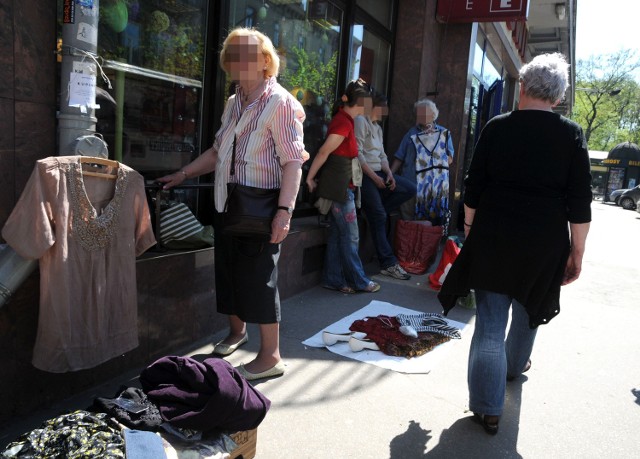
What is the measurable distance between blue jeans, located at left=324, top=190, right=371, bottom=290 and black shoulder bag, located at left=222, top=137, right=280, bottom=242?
6.49ft

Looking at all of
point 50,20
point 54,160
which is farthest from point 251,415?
point 50,20

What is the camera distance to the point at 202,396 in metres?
2.02

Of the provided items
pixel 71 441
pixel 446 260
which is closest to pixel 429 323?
pixel 446 260

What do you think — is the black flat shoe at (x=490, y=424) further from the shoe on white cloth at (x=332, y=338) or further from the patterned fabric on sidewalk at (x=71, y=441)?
the patterned fabric on sidewalk at (x=71, y=441)

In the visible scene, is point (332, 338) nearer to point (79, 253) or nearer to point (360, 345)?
point (360, 345)

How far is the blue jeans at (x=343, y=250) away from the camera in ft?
15.2

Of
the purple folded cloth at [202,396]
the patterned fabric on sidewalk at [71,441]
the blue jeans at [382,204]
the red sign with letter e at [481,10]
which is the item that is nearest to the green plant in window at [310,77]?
the blue jeans at [382,204]

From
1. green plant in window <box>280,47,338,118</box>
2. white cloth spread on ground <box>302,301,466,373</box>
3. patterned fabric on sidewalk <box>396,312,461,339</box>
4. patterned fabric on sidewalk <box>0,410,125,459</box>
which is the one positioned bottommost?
white cloth spread on ground <box>302,301,466,373</box>

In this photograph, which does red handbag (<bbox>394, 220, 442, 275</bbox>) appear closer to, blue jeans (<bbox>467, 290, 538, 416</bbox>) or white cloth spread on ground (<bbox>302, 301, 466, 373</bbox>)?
white cloth spread on ground (<bbox>302, 301, 466, 373</bbox>)

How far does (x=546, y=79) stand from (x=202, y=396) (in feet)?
6.81

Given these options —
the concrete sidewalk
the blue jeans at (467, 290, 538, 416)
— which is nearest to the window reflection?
the concrete sidewalk

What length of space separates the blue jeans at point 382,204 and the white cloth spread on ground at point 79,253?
302 centimetres

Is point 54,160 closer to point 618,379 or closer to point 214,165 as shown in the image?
point 214,165

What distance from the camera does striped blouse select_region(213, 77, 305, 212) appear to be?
263 centimetres
